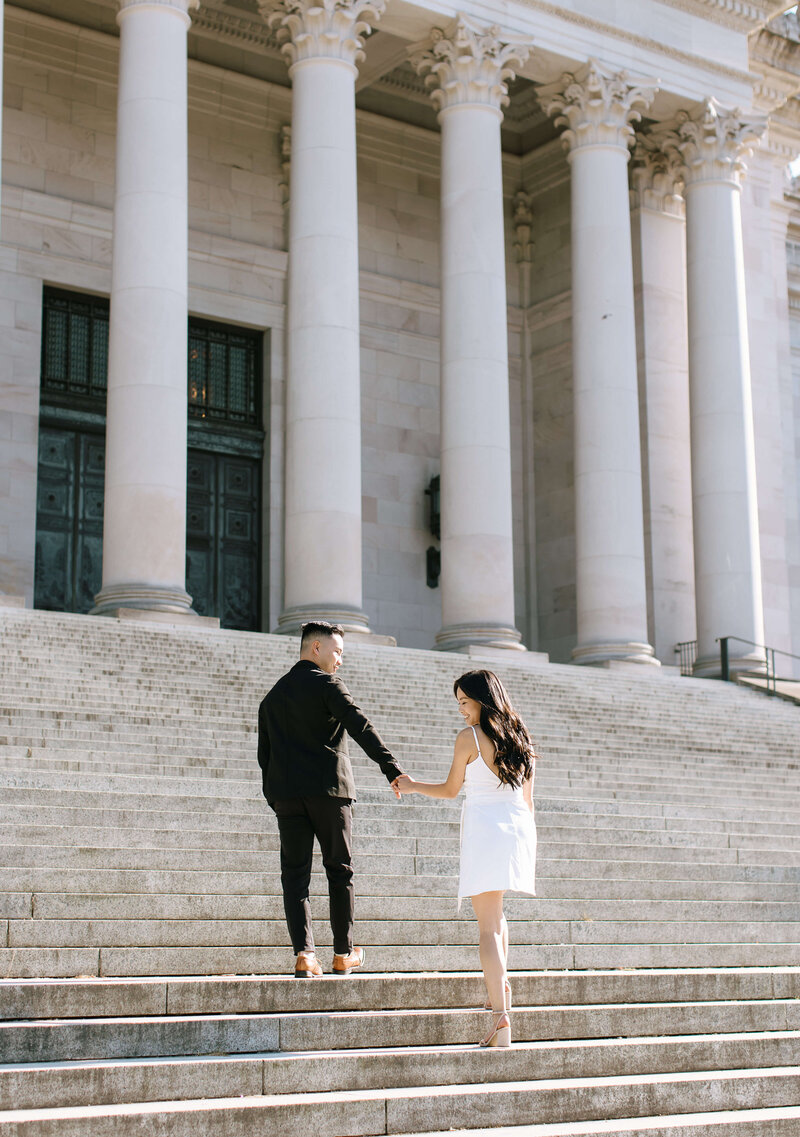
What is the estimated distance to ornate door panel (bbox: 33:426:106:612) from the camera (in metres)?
31.9

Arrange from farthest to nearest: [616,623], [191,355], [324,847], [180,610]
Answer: [191,355]
[616,623]
[180,610]
[324,847]

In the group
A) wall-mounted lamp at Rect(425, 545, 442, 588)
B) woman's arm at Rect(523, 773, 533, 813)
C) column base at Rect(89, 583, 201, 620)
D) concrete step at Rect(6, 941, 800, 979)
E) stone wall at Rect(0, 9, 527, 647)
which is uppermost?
stone wall at Rect(0, 9, 527, 647)

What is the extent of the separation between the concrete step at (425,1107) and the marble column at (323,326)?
1717 cm

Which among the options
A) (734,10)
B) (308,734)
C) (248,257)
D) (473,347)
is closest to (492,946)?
(308,734)

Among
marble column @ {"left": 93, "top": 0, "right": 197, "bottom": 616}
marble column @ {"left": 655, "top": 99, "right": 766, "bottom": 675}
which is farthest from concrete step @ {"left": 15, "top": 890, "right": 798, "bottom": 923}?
marble column @ {"left": 655, "top": 99, "right": 766, "bottom": 675}

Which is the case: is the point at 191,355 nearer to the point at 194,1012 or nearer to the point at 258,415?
the point at 258,415

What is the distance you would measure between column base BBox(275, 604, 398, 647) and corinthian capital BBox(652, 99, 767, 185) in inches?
545

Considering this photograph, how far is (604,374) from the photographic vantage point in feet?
102

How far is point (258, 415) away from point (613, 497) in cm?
924

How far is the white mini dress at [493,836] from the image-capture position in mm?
9250

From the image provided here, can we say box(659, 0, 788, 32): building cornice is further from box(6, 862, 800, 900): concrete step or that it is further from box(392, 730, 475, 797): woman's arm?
box(392, 730, 475, 797): woman's arm

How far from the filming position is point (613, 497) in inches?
1208

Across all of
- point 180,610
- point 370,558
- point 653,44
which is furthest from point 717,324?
point 180,610

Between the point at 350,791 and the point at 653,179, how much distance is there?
1110 inches
